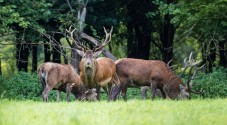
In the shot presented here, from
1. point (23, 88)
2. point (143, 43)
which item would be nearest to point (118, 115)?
point (23, 88)

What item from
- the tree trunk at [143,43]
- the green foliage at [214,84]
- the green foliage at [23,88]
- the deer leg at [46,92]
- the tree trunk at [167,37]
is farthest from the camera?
the tree trunk at [167,37]

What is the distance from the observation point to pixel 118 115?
9430mm

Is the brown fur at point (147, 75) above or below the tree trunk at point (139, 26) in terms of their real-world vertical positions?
below

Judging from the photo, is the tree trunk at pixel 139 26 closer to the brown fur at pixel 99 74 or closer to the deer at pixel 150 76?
the deer at pixel 150 76

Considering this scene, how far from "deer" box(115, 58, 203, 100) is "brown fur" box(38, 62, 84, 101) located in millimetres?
1577

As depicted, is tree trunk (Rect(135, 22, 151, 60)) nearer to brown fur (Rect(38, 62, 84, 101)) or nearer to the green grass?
brown fur (Rect(38, 62, 84, 101))

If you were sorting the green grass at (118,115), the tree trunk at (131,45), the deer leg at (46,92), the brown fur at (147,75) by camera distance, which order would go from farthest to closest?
the tree trunk at (131,45) → the brown fur at (147,75) → the deer leg at (46,92) → the green grass at (118,115)

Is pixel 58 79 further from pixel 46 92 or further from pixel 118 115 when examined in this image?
pixel 118 115

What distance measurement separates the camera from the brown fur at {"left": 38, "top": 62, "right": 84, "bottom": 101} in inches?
695

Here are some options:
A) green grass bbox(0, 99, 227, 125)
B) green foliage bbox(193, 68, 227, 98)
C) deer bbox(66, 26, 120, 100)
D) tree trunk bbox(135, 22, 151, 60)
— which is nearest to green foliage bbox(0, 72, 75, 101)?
deer bbox(66, 26, 120, 100)

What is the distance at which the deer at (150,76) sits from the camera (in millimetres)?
18031

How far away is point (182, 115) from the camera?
9.62 m

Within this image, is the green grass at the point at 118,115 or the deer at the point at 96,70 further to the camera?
the deer at the point at 96,70

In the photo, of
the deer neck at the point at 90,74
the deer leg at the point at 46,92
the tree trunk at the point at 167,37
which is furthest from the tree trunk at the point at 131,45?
the deer neck at the point at 90,74
